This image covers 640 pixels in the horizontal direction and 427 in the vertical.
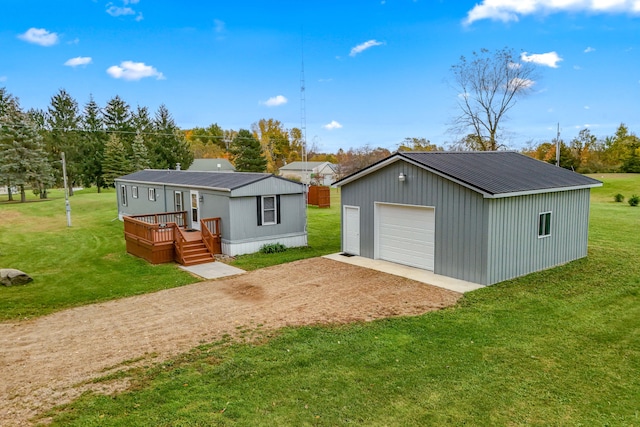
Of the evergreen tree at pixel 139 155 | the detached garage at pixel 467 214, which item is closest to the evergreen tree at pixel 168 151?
the evergreen tree at pixel 139 155

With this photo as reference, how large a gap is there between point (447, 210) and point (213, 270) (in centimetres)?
720

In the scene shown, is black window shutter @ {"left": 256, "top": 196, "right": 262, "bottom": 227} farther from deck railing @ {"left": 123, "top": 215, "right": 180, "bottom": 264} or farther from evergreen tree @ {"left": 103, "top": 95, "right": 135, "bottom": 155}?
evergreen tree @ {"left": 103, "top": 95, "right": 135, "bottom": 155}

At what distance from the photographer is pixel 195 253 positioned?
48.7 ft

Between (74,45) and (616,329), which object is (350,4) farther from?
(616,329)

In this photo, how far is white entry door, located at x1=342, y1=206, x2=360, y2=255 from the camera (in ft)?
48.2

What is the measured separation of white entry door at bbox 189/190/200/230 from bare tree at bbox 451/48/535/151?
26.6 meters

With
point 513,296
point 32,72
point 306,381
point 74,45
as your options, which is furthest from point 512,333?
point 32,72

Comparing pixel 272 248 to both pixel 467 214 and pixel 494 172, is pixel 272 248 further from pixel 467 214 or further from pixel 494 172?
pixel 494 172

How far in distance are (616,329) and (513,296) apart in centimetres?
225

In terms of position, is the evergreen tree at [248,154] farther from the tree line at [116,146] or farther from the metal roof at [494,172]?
the metal roof at [494,172]

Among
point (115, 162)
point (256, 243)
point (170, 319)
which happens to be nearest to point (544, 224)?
point (256, 243)

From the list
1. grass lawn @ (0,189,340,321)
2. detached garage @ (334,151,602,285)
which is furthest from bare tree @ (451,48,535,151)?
detached garage @ (334,151,602,285)

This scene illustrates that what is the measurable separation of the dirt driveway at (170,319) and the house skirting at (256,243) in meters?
3.01

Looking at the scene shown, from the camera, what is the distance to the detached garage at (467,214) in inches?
436
